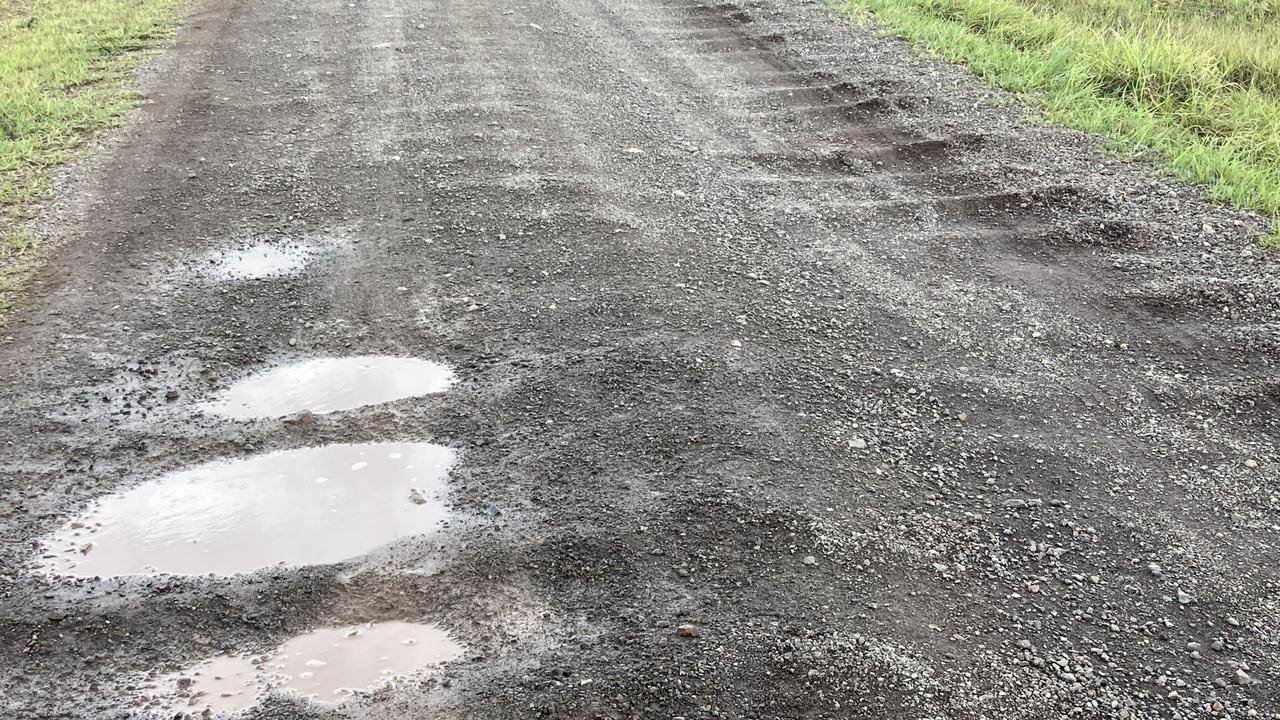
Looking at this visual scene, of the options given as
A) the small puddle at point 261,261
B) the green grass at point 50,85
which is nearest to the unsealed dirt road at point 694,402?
the small puddle at point 261,261

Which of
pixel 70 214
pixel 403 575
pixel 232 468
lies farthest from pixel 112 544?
pixel 70 214

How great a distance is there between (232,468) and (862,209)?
10.00ft

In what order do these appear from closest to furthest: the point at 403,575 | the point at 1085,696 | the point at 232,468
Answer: the point at 1085,696, the point at 403,575, the point at 232,468

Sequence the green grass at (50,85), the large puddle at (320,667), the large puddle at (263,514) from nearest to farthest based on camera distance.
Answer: the large puddle at (320,667) < the large puddle at (263,514) < the green grass at (50,85)

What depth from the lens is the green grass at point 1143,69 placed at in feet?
16.5

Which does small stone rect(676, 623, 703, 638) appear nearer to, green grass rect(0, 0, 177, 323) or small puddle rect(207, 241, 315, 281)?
small puddle rect(207, 241, 315, 281)

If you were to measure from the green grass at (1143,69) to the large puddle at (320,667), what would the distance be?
155 inches

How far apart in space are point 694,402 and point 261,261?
2.08 meters

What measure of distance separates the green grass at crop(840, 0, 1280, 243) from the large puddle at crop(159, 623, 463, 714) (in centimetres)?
394

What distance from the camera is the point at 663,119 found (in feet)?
19.1

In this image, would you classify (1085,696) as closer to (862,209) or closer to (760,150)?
(862,209)

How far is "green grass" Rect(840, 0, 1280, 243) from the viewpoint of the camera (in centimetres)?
503

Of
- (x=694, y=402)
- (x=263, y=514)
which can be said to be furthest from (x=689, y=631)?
(x=263, y=514)

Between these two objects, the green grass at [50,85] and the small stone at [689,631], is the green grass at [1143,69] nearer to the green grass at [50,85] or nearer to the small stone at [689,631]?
the small stone at [689,631]
